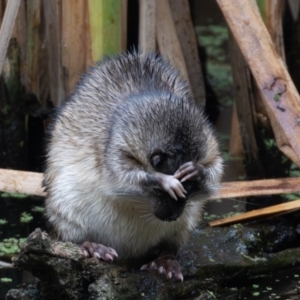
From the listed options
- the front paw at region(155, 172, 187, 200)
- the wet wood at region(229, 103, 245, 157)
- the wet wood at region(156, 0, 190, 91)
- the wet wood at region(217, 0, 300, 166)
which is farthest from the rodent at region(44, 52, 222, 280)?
the wet wood at region(229, 103, 245, 157)

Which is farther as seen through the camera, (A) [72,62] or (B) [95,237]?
(A) [72,62]

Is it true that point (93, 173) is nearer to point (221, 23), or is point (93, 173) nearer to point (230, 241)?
point (230, 241)

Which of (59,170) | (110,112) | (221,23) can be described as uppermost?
(221,23)

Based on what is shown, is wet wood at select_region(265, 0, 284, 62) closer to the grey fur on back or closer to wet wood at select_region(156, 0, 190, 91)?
wet wood at select_region(156, 0, 190, 91)

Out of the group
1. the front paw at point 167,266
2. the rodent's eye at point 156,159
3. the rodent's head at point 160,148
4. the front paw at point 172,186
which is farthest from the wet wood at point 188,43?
the front paw at point 172,186

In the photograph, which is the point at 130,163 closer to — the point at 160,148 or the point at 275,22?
the point at 160,148

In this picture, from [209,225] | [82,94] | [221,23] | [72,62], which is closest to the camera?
[82,94]

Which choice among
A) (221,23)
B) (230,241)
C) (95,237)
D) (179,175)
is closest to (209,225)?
(230,241)
